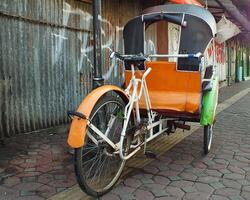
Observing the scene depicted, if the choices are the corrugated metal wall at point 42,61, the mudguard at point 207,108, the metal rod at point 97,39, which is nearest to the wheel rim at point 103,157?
the metal rod at point 97,39

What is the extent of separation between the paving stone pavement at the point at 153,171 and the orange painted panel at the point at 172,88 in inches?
32.9

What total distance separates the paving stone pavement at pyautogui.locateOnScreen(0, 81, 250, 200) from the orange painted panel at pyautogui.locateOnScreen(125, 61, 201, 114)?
835 mm

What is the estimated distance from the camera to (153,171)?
16.9ft

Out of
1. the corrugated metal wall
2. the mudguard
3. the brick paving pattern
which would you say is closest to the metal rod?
the brick paving pattern

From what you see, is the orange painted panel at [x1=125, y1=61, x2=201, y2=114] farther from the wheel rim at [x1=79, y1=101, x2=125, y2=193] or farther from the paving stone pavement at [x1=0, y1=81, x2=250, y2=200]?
the wheel rim at [x1=79, y1=101, x2=125, y2=193]

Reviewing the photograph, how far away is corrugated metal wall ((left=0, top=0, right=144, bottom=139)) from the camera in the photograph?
6.42 meters

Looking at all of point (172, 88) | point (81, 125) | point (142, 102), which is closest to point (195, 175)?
point (142, 102)

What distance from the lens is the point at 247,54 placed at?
101 ft

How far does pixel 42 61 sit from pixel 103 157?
10.9 feet

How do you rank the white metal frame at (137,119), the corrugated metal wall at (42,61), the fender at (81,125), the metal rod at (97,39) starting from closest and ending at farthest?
the fender at (81,125), the white metal frame at (137,119), the metal rod at (97,39), the corrugated metal wall at (42,61)

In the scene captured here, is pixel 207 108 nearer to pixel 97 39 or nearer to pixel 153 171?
pixel 153 171

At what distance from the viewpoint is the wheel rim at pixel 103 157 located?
427cm

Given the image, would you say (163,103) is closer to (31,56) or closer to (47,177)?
(47,177)

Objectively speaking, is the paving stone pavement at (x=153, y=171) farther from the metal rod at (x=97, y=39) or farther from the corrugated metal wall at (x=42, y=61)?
the metal rod at (x=97, y=39)
